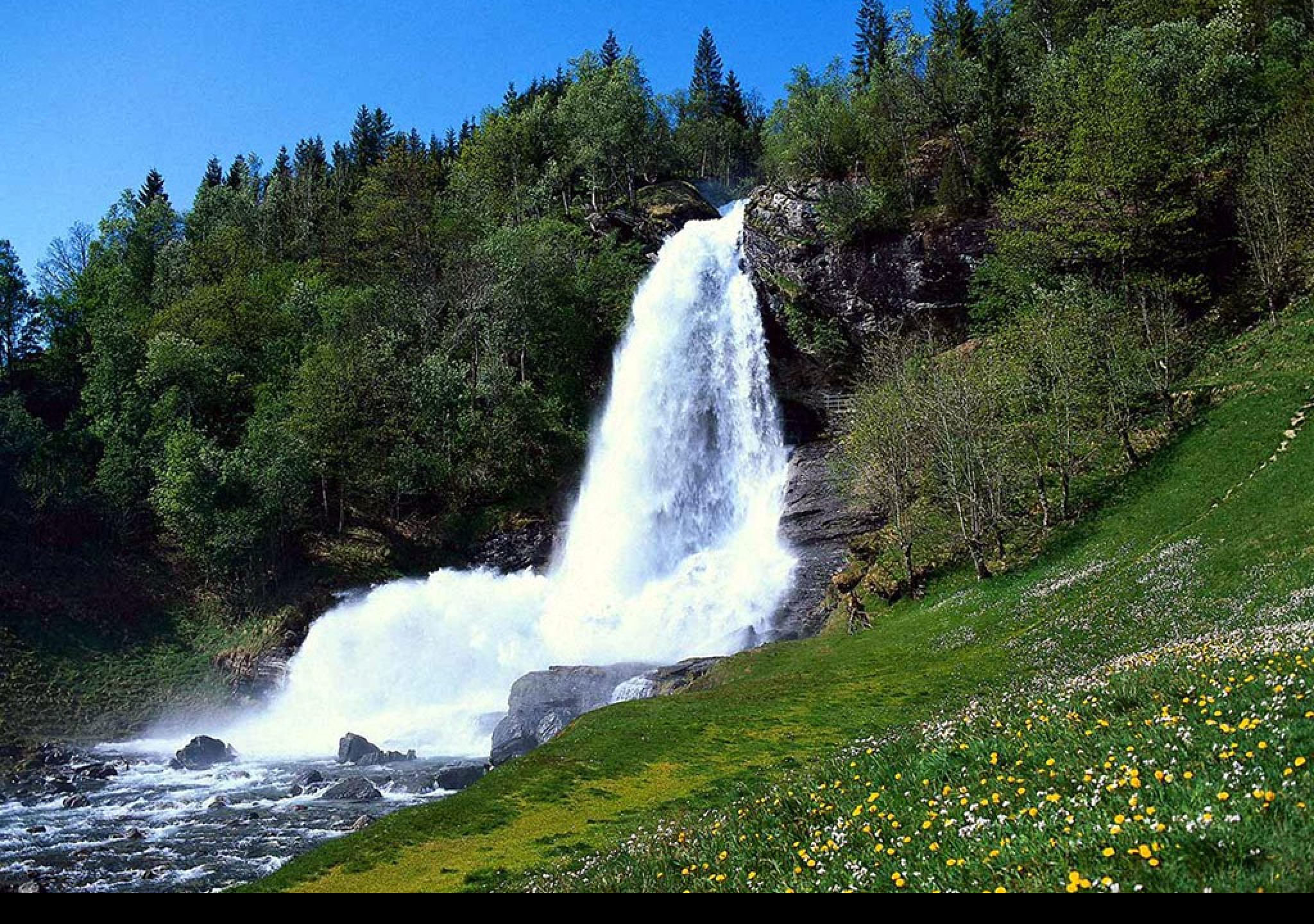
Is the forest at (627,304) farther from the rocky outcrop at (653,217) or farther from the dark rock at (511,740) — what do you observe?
the dark rock at (511,740)

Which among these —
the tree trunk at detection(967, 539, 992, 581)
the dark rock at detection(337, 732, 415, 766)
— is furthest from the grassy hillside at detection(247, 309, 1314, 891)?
the dark rock at detection(337, 732, 415, 766)

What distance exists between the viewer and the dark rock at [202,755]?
118 feet

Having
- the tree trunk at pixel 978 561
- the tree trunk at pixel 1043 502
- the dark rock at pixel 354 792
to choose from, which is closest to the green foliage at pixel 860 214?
the tree trunk at pixel 1043 502

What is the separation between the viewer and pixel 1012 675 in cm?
2136

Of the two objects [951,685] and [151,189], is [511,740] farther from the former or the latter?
[151,189]

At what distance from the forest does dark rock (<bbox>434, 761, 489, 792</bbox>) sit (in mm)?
22062

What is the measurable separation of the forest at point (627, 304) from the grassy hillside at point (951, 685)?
17.3ft

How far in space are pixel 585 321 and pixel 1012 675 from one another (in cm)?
5186

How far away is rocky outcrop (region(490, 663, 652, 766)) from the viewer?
1329 inches

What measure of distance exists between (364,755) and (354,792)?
7.23 meters

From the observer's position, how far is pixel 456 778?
3002 centimetres

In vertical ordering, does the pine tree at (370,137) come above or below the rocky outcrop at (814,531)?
above

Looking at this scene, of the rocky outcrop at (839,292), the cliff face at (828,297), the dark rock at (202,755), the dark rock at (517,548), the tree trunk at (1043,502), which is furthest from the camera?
the dark rock at (517,548)

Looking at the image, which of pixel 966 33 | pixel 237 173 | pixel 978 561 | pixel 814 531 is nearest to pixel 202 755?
pixel 814 531
